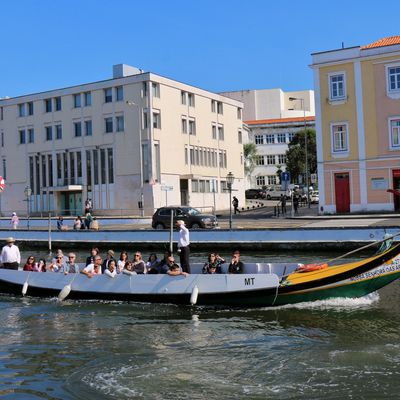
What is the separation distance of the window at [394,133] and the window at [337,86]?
4023 mm

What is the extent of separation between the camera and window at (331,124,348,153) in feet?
141

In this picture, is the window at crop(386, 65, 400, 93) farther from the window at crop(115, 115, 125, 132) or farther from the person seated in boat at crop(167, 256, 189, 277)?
the person seated in boat at crop(167, 256, 189, 277)

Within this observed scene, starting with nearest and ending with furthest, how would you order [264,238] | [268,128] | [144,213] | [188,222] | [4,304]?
1. [4,304]
2. [264,238]
3. [188,222]
4. [144,213]
5. [268,128]

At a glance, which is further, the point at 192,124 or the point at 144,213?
the point at 192,124

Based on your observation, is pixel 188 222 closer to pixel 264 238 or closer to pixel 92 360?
pixel 264 238

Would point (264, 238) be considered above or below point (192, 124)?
below

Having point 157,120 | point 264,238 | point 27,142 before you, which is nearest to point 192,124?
point 157,120

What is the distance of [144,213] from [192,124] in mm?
13201

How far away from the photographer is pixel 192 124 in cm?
6550

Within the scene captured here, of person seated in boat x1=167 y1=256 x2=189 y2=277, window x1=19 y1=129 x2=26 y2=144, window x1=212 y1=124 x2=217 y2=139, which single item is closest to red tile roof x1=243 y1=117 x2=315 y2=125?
window x1=212 y1=124 x2=217 y2=139

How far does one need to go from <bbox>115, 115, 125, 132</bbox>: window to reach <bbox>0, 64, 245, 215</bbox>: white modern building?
10 cm

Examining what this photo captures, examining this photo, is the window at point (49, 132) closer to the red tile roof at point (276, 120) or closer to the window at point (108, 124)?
the window at point (108, 124)

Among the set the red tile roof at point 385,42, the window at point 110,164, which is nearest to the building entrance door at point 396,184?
the red tile roof at point 385,42

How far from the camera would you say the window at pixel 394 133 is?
41.3m
